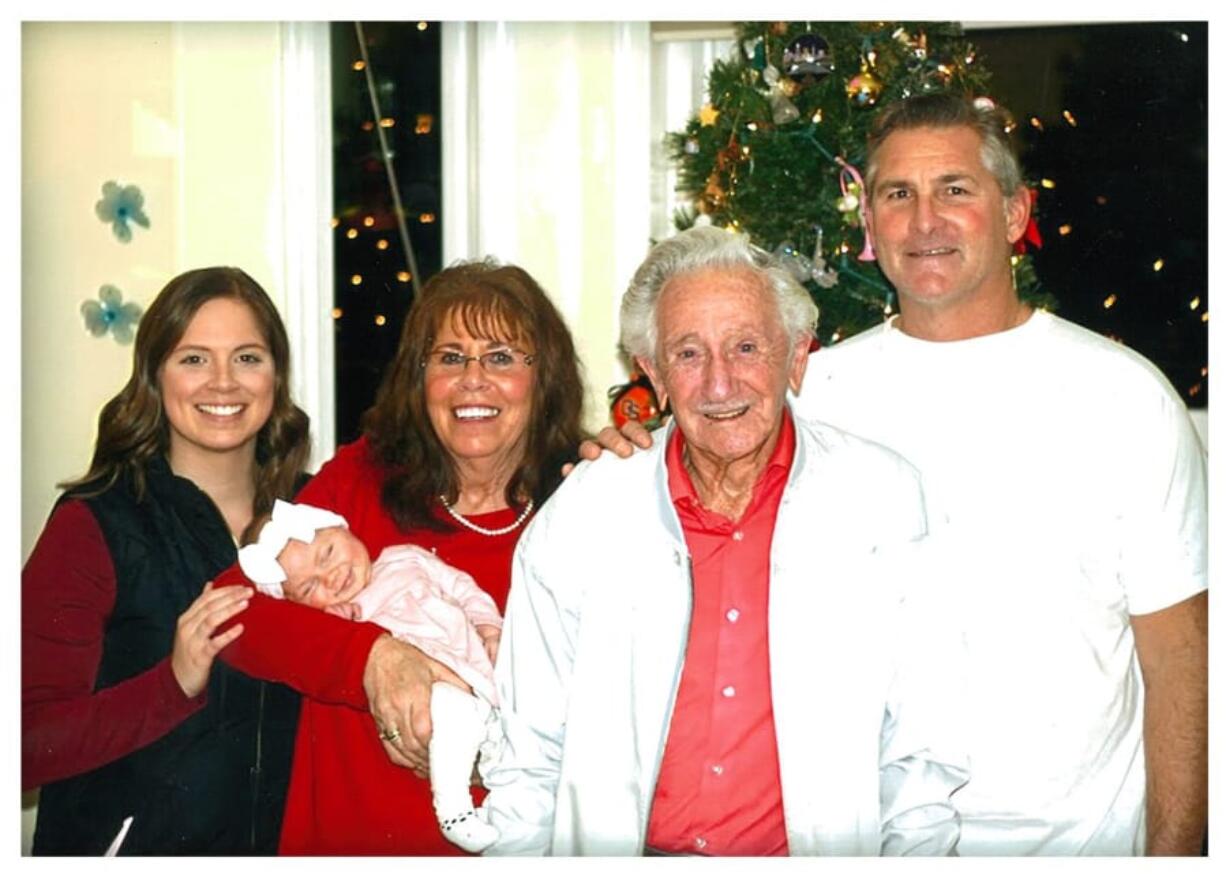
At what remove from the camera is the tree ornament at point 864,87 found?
2781mm

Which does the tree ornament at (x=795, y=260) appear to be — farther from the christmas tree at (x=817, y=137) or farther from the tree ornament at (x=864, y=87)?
the tree ornament at (x=864, y=87)

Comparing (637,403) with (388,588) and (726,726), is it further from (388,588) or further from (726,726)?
(726,726)

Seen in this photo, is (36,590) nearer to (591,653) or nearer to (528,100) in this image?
(591,653)

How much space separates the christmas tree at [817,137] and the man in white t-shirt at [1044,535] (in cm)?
26

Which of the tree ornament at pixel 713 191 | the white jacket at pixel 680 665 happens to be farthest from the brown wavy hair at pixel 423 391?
the tree ornament at pixel 713 191

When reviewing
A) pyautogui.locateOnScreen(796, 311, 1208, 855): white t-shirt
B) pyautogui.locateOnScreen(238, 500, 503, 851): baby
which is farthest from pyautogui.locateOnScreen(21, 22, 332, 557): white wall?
pyautogui.locateOnScreen(796, 311, 1208, 855): white t-shirt

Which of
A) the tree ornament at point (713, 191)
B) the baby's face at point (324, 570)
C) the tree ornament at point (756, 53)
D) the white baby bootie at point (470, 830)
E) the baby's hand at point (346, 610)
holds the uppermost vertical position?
the tree ornament at point (756, 53)

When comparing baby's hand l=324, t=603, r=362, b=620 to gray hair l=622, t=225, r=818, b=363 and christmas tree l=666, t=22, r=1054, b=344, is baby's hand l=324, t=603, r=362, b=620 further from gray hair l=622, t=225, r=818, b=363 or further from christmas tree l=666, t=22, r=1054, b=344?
christmas tree l=666, t=22, r=1054, b=344

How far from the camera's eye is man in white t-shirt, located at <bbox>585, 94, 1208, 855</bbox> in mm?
2451

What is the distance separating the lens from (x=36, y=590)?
2537mm

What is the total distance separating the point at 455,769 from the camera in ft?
7.73

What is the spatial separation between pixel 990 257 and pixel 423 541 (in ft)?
3.88

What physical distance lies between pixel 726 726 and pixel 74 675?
1.23 meters

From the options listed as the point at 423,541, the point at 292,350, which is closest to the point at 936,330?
the point at 423,541
